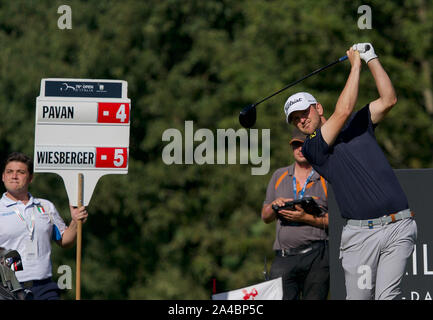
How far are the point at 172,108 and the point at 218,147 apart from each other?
57.2 inches

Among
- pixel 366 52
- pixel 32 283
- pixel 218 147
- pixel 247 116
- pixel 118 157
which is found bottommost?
pixel 32 283

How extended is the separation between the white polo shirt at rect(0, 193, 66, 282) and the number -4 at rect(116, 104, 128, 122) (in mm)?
1251

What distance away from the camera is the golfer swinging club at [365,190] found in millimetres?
5672

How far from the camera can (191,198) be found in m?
22.7

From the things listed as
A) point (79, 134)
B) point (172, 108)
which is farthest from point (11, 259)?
point (172, 108)

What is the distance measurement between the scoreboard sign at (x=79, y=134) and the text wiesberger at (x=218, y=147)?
38.5 feet

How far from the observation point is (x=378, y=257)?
18.9ft

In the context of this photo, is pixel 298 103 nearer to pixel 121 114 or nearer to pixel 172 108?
pixel 121 114

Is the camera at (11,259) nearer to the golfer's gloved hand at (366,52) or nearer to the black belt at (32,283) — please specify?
the black belt at (32,283)

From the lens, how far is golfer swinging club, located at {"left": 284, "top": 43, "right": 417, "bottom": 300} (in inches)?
223

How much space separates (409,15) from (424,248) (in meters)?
12.3

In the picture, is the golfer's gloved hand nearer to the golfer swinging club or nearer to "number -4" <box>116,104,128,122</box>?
the golfer swinging club
